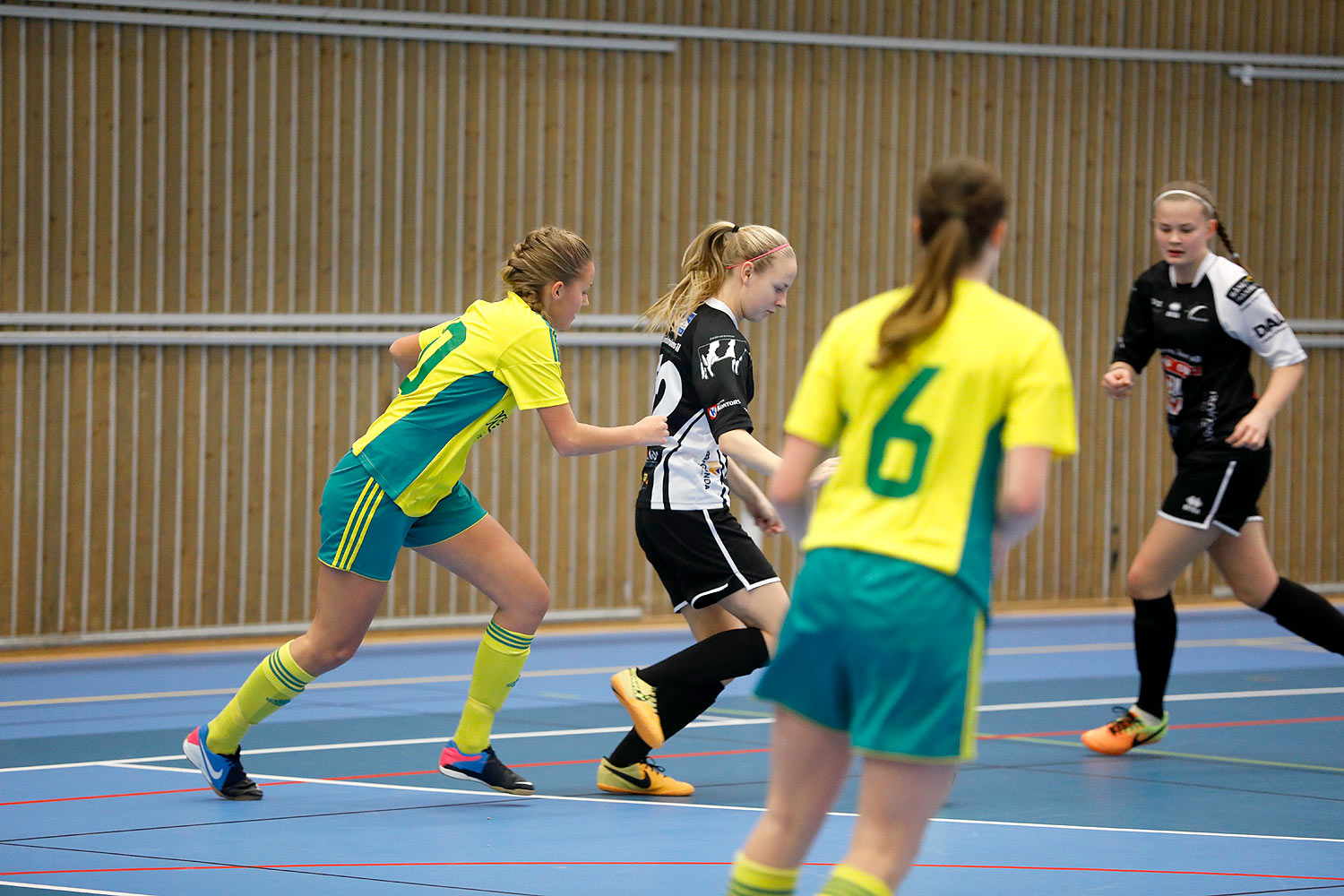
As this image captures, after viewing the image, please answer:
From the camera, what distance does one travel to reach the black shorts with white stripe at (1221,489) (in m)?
6.38

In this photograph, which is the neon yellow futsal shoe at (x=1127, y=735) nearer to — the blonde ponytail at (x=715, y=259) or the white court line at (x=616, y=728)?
the white court line at (x=616, y=728)

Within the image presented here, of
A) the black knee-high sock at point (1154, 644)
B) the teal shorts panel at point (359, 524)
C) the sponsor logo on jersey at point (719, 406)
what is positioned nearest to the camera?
the sponsor logo on jersey at point (719, 406)

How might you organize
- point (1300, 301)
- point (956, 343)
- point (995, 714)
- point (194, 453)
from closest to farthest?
point (956, 343) < point (995, 714) < point (194, 453) < point (1300, 301)

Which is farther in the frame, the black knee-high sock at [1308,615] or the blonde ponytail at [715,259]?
the black knee-high sock at [1308,615]

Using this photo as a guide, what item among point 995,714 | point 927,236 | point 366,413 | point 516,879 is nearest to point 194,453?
point 366,413

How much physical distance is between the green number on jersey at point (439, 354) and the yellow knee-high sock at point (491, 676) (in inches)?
32.4

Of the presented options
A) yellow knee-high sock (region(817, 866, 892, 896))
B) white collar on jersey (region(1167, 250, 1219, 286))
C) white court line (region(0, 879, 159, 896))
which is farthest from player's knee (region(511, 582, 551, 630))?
yellow knee-high sock (region(817, 866, 892, 896))

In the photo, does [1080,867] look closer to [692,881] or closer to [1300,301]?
[692,881]

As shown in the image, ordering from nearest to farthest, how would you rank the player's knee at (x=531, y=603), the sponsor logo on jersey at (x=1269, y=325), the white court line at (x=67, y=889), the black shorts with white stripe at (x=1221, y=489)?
1. the white court line at (x=67, y=889)
2. the player's knee at (x=531, y=603)
3. the sponsor logo on jersey at (x=1269, y=325)
4. the black shorts with white stripe at (x=1221, y=489)

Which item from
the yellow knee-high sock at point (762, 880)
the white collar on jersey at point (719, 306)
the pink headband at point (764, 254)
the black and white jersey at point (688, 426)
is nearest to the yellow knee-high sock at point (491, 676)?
the black and white jersey at point (688, 426)

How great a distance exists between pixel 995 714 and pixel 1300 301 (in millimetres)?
6771

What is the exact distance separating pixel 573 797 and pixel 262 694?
3.53 ft

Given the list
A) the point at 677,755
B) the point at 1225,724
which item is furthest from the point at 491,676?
the point at 1225,724

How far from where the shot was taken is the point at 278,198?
34.1 feet
